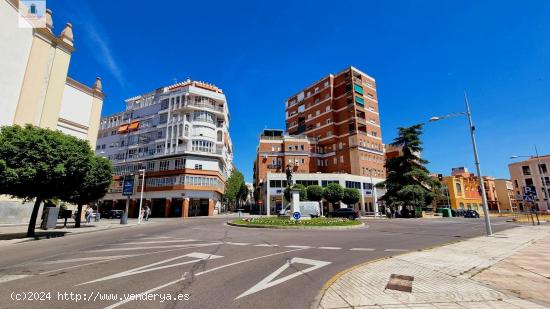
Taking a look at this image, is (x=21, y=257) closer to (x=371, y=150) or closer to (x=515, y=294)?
(x=515, y=294)

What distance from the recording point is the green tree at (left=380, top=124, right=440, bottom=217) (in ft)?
130

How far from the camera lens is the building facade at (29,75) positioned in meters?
26.0

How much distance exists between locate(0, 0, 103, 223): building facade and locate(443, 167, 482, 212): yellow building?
275 ft

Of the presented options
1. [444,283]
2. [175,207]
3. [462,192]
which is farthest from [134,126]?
[462,192]

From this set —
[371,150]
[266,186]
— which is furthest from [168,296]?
[371,150]

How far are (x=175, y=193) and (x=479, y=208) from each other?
8315 centimetres

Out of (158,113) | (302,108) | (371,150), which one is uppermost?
(302,108)

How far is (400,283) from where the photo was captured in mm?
5359

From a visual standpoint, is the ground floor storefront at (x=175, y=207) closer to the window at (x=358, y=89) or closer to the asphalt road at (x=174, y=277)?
the asphalt road at (x=174, y=277)

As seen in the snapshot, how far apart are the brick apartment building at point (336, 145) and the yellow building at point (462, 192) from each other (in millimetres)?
21480

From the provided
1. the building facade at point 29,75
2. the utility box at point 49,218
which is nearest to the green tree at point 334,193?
the utility box at point 49,218

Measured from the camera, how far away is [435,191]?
42.3 meters

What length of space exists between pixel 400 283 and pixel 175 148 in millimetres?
47719

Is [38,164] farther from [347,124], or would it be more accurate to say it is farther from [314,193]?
[347,124]
